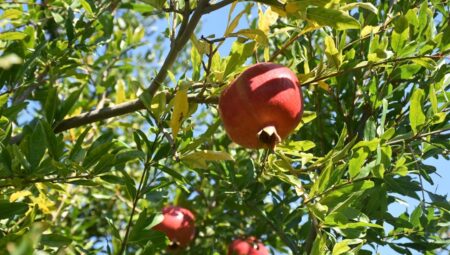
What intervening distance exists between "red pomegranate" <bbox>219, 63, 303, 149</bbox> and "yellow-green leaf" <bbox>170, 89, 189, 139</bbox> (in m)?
0.08

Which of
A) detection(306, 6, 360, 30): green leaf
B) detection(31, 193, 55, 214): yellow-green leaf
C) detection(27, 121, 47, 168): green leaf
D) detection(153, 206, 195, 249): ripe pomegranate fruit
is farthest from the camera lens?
detection(153, 206, 195, 249): ripe pomegranate fruit

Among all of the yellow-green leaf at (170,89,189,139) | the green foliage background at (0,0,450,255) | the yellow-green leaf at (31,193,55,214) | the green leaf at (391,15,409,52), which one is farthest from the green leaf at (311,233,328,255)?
the yellow-green leaf at (31,193,55,214)

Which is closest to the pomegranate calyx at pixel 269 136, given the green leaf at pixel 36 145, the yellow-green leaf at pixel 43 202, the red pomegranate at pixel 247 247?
the green leaf at pixel 36 145

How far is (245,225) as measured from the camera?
2.56 meters

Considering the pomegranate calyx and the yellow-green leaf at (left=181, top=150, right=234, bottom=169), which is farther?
the yellow-green leaf at (left=181, top=150, right=234, bottom=169)

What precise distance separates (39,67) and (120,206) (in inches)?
58.4

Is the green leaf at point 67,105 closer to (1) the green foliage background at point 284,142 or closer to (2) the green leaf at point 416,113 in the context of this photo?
(1) the green foliage background at point 284,142

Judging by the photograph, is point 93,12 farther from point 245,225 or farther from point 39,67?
point 245,225

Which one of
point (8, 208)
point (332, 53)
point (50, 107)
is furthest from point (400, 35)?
point (8, 208)

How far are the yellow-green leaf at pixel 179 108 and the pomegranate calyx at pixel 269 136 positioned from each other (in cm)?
18

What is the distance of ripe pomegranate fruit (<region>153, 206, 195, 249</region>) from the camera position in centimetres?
235

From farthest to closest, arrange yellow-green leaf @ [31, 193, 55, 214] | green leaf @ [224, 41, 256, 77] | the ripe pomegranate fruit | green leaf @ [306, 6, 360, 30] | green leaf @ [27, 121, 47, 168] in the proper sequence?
1. the ripe pomegranate fruit
2. yellow-green leaf @ [31, 193, 55, 214]
3. green leaf @ [224, 41, 256, 77]
4. green leaf @ [27, 121, 47, 168]
5. green leaf @ [306, 6, 360, 30]

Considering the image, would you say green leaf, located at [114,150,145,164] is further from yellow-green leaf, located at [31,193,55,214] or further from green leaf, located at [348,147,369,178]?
yellow-green leaf, located at [31,193,55,214]

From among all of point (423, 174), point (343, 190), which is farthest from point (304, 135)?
point (343, 190)
